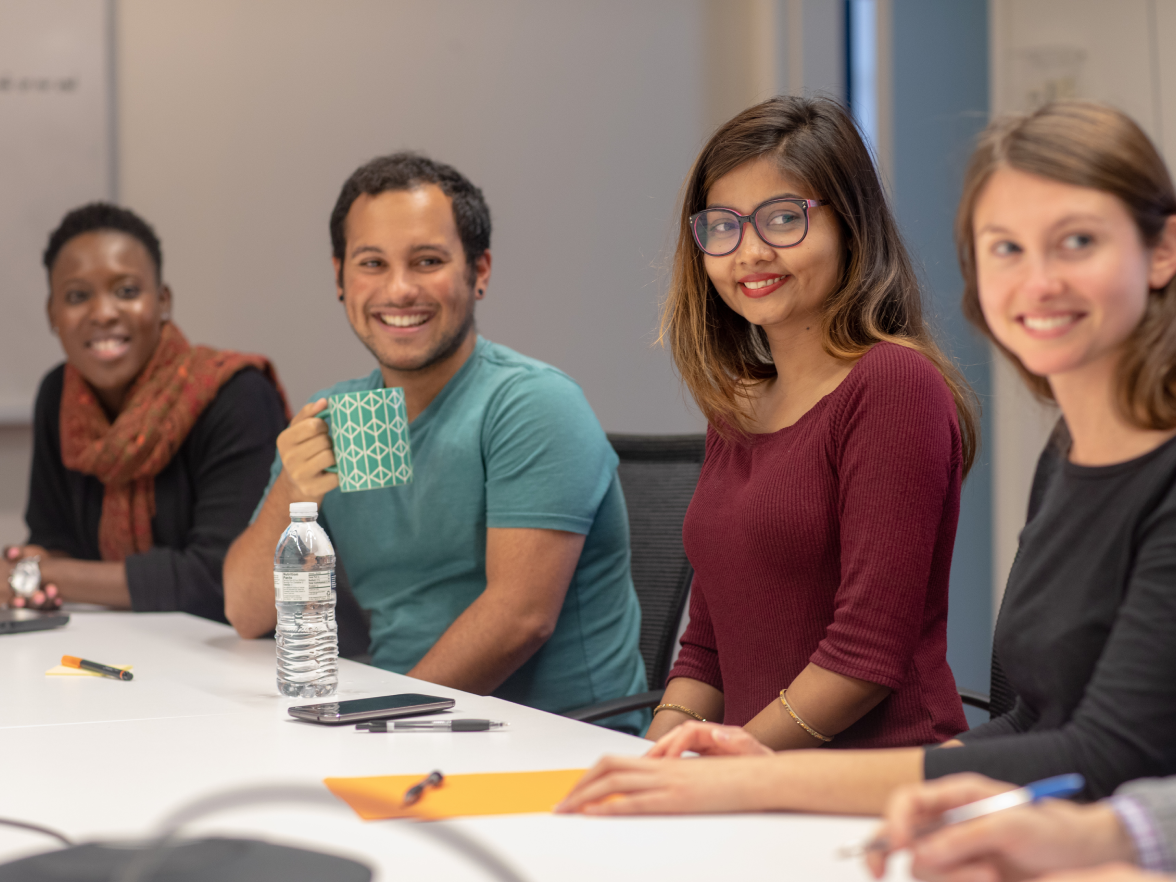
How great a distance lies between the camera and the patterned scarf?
2451 millimetres

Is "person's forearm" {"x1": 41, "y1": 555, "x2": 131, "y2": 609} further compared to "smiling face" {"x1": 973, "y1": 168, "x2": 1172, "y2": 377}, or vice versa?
"person's forearm" {"x1": 41, "y1": 555, "x2": 131, "y2": 609}

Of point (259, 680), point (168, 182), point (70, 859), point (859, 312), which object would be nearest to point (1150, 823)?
point (70, 859)

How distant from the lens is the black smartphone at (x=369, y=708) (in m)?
1.24

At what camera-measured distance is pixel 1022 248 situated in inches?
35.0

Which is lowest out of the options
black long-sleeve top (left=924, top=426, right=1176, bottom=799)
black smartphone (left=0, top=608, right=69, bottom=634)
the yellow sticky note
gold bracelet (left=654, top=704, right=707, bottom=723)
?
gold bracelet (left=654, top=704, right=707, bottom=723)

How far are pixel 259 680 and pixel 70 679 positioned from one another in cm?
25

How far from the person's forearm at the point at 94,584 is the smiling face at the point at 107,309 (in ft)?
1.94

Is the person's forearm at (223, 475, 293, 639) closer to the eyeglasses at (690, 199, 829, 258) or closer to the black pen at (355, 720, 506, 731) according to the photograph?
the black pen at (355, 720, 506, 731)

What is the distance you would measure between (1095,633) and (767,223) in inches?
28.0

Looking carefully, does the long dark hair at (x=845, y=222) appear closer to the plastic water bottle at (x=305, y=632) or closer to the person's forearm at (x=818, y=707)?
the person's forearm at (x=818, y=707)

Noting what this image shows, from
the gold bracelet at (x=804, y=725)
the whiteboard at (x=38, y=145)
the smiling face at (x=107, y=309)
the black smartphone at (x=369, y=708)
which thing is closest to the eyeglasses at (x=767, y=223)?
the gold bracelet at (x=804, y=725)

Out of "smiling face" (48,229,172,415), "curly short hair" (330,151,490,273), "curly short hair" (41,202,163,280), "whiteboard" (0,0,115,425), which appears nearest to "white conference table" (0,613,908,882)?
"curly short hair" (330,151,490,273)

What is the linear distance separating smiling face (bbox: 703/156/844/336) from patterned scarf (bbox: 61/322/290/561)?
1.41m

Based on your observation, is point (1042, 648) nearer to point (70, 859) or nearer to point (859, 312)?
point (859, 312)
